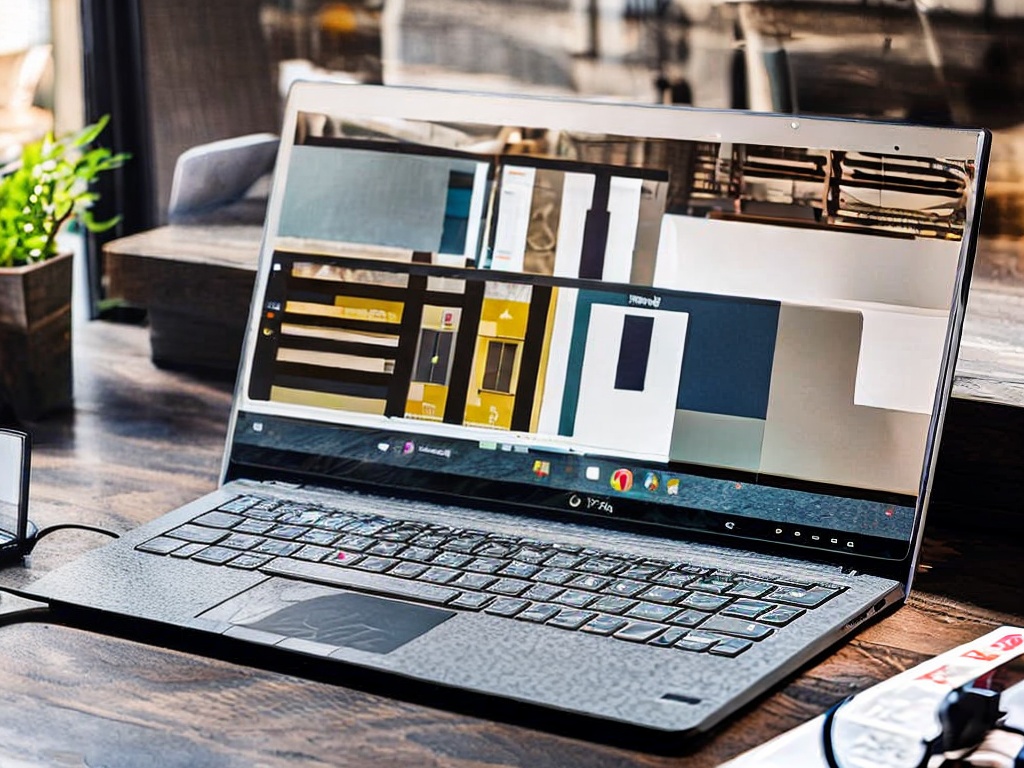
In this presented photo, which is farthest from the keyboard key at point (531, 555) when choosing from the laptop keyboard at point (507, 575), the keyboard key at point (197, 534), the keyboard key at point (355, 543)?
the keyboard key at point (197, 534)

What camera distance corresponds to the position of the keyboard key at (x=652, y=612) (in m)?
0.80

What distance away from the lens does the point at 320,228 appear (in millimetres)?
1068

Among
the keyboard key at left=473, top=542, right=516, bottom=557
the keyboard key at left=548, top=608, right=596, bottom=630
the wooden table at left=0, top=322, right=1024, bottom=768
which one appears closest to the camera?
the wooden table at left=0, top=322, right=1024, bottom=768

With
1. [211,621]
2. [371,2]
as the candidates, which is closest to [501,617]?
[211,621]

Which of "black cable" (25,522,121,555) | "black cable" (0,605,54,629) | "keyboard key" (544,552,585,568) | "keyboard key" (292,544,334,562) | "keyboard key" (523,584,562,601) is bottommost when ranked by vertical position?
"black cable" (25,522,121,555)

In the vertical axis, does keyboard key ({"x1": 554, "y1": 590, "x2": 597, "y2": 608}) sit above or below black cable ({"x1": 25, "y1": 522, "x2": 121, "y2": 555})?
above

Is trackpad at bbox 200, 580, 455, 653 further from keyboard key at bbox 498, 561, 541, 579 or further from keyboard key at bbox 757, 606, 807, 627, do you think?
keyboard key at bbox 757, 606, 807, 627

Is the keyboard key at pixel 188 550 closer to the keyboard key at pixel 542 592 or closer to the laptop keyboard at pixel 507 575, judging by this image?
the laptop keyboard at pixel 507 575

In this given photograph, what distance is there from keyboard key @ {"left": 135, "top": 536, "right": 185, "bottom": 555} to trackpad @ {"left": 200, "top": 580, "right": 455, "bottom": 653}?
0.31 ft

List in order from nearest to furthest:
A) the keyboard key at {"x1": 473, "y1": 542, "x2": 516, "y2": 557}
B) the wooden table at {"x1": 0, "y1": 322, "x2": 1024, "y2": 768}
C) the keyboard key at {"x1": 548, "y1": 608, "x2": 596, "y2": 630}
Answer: the wooden table at {"x1": 0, "y1": 322, "x2": 1024, "y2": 768} < the keyboard key at {"x1": 548, "y1": 608, "x2": 596, "y2": 630} < the keyboard key at {"x1": 473, "y1": 542, "x2": 516, "y2": 557}

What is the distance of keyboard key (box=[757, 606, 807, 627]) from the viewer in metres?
0.80

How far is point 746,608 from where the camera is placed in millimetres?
813

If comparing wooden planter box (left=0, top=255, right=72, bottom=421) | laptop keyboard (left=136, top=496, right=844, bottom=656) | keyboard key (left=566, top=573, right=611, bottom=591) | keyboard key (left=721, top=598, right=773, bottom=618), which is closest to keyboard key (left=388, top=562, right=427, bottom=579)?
laptop keyboard (left=136, top=496, right=844, bottom=656)

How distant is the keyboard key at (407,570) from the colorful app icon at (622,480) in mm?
162
